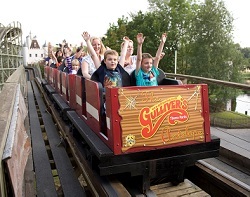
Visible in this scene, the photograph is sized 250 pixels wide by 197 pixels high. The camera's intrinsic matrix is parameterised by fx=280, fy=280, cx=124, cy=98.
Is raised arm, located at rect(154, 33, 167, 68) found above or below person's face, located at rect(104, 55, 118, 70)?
above

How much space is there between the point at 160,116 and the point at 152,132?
0.16 m

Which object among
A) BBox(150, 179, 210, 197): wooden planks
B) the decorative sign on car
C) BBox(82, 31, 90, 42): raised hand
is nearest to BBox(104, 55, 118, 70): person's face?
BBox(82, 31, 90, 42): raised hand

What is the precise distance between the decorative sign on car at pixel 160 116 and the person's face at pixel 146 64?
776 mm

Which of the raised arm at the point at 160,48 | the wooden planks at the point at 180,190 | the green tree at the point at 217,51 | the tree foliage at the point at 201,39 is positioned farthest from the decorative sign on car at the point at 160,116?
the green tree at the point at 217,51

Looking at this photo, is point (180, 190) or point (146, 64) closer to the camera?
point (180, 190)

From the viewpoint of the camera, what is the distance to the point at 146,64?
3.22m

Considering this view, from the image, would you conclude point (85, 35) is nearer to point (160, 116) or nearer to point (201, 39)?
point (160, 116)

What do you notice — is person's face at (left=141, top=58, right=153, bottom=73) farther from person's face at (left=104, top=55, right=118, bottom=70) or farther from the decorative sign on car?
the decorative sign on car

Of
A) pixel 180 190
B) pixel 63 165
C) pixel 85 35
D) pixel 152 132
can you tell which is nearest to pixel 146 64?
pixel 85 35

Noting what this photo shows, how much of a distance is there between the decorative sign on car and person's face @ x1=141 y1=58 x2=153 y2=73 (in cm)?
78

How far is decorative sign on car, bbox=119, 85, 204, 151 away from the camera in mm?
2357

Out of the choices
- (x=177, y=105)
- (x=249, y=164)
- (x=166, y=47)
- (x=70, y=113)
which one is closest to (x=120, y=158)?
(x=177, y=105)

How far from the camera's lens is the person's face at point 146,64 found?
3.20 metres

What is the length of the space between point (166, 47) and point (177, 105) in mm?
28347
